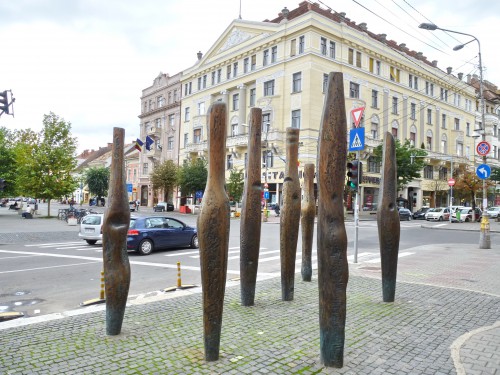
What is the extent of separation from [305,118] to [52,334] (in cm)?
3588

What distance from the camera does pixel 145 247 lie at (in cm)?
1427

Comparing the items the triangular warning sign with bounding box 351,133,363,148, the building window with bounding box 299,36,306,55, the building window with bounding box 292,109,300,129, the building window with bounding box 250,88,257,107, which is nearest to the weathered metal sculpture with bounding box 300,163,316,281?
the triangular warning sign with bounding box 351,133,363,148

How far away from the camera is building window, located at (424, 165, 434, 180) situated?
5142 centimetres

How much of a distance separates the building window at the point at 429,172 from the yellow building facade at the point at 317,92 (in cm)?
13

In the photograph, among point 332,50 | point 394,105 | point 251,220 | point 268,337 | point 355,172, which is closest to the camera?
point 268,337

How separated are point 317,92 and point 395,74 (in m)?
13.5

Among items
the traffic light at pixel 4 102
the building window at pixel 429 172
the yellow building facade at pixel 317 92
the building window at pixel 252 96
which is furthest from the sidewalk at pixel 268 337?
the building window at pixel 429 172

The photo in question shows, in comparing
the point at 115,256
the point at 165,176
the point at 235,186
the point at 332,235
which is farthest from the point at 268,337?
the point at 165,176

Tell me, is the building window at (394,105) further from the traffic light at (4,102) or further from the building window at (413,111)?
the traffic light at (4,102)

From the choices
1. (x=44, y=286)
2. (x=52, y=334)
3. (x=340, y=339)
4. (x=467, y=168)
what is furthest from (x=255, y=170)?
(x=467, y=168)

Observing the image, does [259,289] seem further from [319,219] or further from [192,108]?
[192,108]

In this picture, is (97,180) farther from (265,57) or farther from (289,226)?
(289,226)

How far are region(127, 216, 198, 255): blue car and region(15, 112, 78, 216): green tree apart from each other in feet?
64.7

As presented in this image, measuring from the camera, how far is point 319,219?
4.65 meters
